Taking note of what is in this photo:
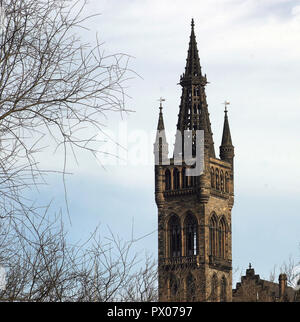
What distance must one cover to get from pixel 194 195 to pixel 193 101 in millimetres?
9771

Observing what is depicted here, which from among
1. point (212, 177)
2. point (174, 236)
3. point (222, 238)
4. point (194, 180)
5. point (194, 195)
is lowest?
point (174, 236)

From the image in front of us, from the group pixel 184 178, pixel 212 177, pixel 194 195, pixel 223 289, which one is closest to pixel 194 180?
pixel 184 178

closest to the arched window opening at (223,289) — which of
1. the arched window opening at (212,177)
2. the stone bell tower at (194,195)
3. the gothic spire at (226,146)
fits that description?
the stone bell tower at (194,195)

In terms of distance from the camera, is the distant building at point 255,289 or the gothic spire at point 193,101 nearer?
the distant building at point 255,289

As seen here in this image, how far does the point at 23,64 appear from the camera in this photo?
40.9 feet

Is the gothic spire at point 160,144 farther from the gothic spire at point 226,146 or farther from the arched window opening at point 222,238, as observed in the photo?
the arched window opening at point 222,238

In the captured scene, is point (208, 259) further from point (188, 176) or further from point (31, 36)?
point (31, 36)

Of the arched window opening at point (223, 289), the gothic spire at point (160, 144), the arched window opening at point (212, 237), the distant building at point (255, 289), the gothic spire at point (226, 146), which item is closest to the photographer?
the distant building at point (255, 289)

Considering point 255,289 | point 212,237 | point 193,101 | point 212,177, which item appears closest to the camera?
point 255,289

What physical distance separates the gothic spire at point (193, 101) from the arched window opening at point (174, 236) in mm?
8644

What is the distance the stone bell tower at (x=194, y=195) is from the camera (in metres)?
115

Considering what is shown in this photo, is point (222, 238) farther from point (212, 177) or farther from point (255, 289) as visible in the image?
point (255, 289)

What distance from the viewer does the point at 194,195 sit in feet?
381
